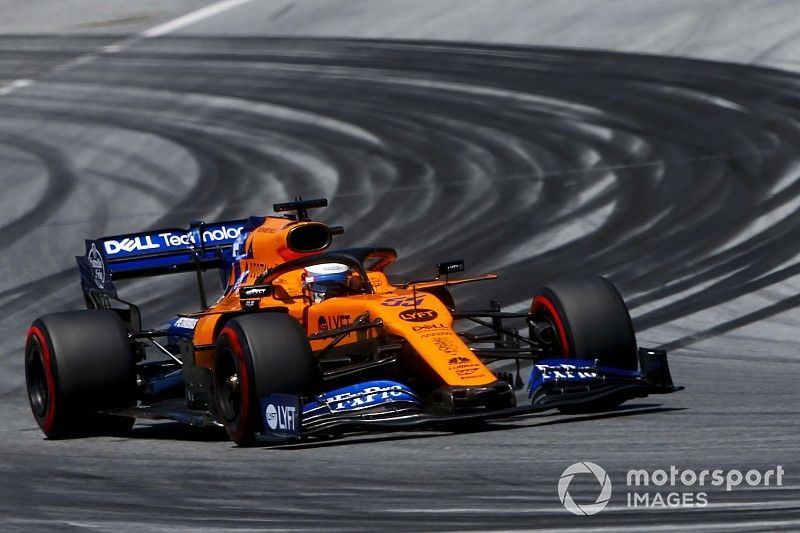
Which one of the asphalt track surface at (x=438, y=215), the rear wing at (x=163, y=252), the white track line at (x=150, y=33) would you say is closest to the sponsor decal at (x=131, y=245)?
the rear wing at (x=163, y=252)

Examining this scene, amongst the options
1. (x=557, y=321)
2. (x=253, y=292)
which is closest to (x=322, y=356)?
(x=253, y=292)

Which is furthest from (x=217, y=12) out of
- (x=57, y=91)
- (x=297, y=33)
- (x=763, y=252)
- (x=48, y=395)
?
(x=48, y=395)

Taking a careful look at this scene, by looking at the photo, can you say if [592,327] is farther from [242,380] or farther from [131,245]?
[131,245]

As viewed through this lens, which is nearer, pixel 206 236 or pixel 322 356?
pixel 322 356

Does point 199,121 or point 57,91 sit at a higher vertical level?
point 57,91

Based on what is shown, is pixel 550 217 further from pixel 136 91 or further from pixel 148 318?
pixel 136 91

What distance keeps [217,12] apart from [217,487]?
77.3 feet

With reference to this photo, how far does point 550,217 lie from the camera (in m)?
17.9

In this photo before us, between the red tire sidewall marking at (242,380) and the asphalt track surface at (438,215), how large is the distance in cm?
28

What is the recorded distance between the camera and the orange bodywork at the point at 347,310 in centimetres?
979

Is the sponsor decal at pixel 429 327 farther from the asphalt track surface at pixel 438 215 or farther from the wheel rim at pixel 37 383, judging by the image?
the wheel rim at pixel 37 383

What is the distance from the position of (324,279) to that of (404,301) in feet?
2.80

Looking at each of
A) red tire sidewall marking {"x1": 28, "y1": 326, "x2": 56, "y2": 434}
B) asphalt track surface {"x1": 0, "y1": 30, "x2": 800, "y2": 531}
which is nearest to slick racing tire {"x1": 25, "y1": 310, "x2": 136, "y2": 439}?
red tire sidewall marking {"x1": 28, "y1": 326, "x2": 56, "y2": 434}

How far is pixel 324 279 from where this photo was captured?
10914 mm
